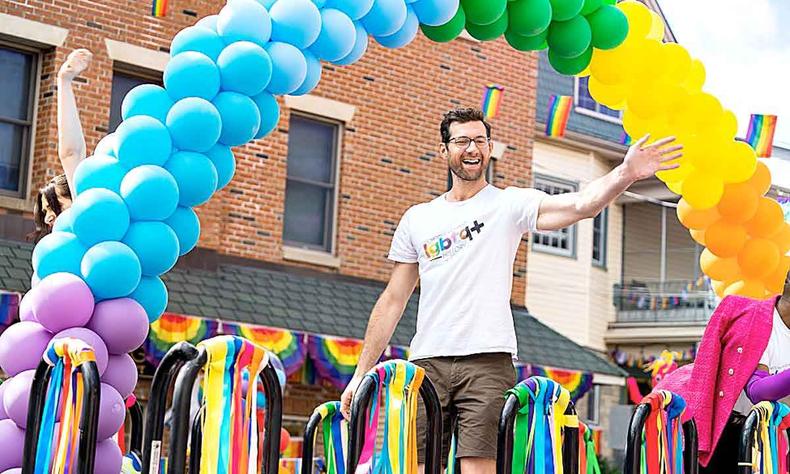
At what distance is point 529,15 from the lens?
22.6 ft

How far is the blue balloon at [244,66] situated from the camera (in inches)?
228

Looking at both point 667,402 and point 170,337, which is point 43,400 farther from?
point 170,337

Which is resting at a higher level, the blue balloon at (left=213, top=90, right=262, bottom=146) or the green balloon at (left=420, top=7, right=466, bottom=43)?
the green balloon at (left=420, top=7, right=466, bottom=43)

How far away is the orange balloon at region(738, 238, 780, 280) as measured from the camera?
8336 mm

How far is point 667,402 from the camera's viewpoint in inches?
213

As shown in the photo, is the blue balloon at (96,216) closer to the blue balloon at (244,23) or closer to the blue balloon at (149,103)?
the blue balloon at (149,103)

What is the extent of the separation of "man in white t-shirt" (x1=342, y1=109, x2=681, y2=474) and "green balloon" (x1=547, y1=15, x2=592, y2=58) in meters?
1.91

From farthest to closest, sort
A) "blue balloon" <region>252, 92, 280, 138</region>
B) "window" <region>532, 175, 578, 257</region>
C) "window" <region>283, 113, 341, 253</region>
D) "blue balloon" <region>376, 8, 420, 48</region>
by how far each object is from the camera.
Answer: "window" <region>532, 175, 578, 257</region>
"window" <region>283, 113, 341, 253</region>
"blue balloon" <region>376, 8, 420, 48</region>
"blue balloon" <region>252, 92, 280, 138</region>

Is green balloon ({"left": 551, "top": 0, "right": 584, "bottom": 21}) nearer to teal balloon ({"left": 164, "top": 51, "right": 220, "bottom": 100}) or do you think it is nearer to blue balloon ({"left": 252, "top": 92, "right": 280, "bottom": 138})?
blue balloon ({"left": 252, "top": 92, "right": 280, "bottom": 138})

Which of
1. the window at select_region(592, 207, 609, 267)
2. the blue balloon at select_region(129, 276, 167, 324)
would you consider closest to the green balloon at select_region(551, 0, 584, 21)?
the blue balloon at select_region(129, 276, 167, 324)

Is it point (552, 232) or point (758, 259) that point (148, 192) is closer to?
point (758, 259)

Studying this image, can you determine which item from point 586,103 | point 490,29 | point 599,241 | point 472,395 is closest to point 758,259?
point 490,29

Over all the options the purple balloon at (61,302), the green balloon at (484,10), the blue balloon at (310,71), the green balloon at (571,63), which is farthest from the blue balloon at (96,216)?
the green balloon at (571,63)

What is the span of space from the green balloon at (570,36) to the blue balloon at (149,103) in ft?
7.69
